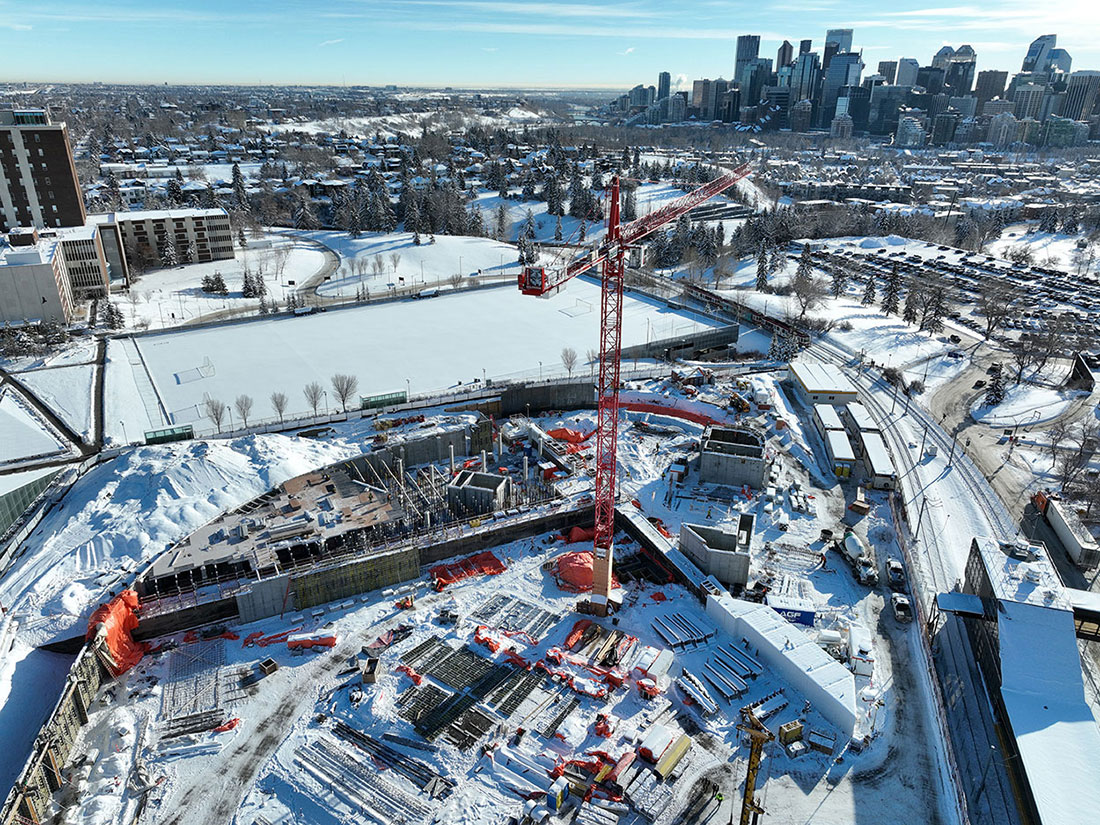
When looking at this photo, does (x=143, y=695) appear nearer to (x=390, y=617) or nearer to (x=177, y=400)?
(x=390, y=617)

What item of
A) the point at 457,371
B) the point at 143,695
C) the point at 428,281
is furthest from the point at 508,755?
the point at 428,281

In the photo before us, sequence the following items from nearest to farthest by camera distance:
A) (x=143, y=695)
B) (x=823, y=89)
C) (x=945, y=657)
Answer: (x=143, y=695)
(x=945, y=657)
(x=823, y=89)

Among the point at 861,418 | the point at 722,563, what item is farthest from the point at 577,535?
the point at 861,418

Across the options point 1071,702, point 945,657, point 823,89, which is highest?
point 823,89

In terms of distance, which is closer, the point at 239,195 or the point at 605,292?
the point at 605,292

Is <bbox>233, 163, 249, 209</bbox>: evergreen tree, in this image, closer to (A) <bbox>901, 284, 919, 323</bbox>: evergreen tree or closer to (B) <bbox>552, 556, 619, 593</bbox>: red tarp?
(A) <bbox>901, 284, 919, 323</bbox>: evergreen tree

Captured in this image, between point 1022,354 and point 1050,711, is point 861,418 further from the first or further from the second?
point 1050,711

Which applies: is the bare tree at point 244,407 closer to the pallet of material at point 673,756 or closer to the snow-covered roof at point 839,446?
the pallet of material at point 673,756
